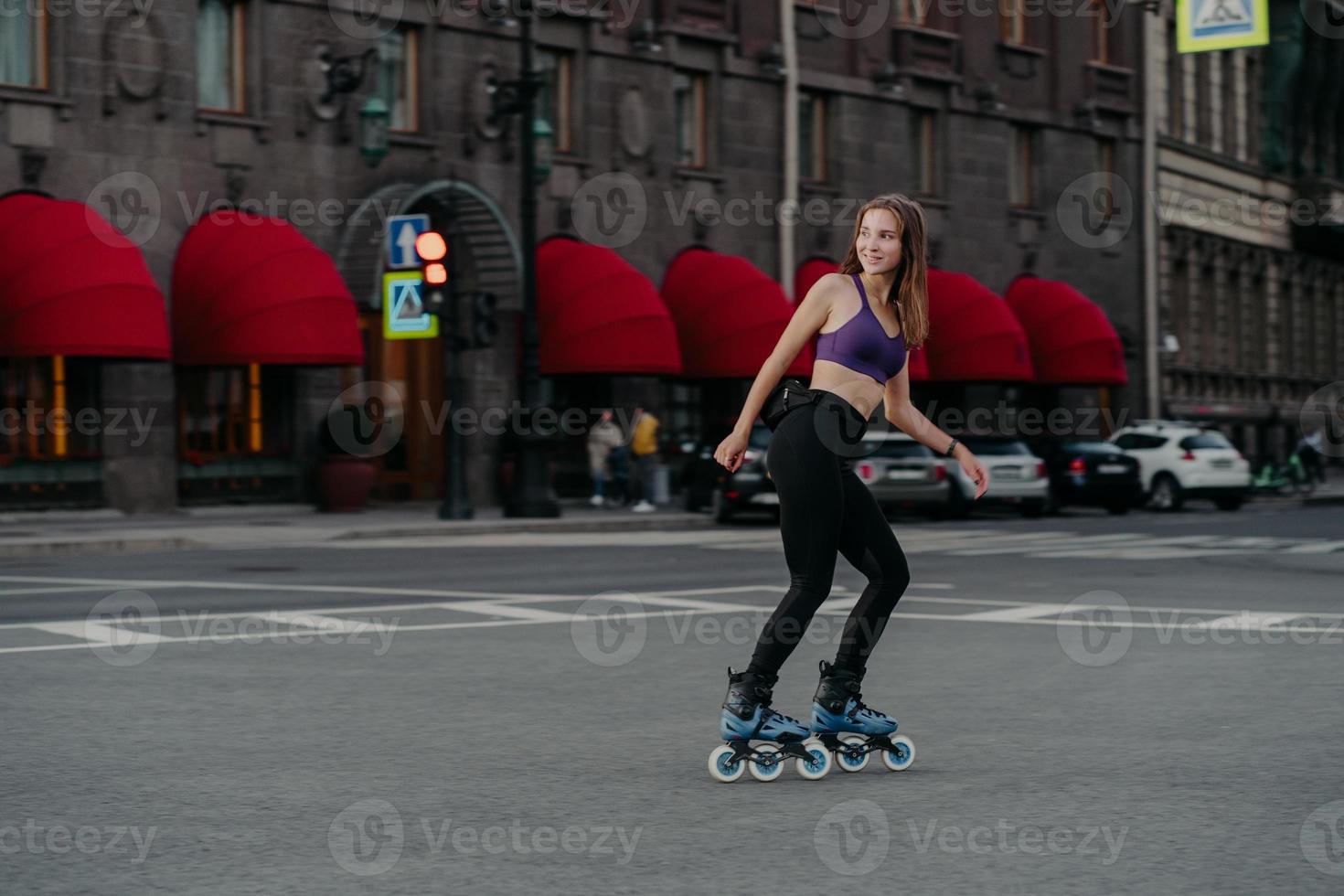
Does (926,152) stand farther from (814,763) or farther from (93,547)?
(814,763)

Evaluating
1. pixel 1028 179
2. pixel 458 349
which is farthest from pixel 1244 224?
pixel 458 349

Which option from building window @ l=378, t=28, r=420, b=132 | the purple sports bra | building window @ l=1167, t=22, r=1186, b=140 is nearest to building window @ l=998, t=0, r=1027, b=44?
building window @ l=1167, t=22, r=1186, b=140

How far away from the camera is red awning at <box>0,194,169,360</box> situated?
24.0 meters

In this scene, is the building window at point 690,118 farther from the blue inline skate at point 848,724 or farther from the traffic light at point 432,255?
the blue inline skate at point 848,724

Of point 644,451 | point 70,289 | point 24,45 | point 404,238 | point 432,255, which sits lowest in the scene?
point 644,451

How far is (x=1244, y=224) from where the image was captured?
5447 cm

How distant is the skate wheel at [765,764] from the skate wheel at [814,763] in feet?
0.25

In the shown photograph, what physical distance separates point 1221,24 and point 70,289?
13572 millimetres

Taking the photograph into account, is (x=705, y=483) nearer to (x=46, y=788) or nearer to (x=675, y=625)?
(x=675, y=625)

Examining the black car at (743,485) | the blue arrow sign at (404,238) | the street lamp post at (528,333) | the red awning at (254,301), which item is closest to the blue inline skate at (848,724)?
the black car at (743,485)

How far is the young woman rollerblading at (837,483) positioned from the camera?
269 inches

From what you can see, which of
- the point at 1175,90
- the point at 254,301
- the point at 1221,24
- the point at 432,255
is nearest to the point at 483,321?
the point at 432,255

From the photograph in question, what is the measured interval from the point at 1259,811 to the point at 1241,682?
3.54 m

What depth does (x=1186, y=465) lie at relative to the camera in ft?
119
